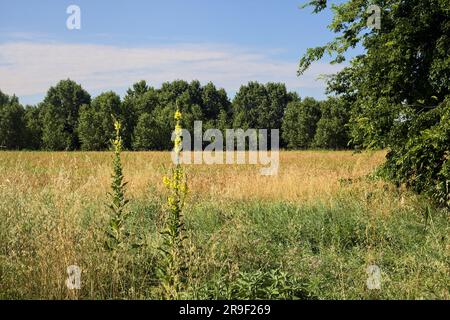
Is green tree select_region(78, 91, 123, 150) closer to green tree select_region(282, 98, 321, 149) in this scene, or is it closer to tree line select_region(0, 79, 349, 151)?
tree line select_region(0, 79, 349, 151)

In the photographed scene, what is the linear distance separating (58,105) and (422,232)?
69345 mm

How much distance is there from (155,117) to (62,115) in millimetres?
14443

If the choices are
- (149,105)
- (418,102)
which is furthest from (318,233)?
(149,105)

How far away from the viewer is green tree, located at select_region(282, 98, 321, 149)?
5984 centimetres

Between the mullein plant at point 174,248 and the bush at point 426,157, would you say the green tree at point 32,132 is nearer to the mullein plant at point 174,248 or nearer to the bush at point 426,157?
the bush at point 426,157

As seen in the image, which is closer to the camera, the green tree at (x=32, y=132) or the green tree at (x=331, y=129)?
the green tree at (x=331, y=129)

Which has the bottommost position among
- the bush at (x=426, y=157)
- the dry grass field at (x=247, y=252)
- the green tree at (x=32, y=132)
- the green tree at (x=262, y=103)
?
the dry grass field at (x=247, y=252)

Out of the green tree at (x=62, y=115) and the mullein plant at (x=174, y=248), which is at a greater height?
the green tree at (x=62, y=115)

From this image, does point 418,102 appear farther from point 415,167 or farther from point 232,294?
point 232,294

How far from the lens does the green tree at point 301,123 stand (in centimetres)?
5984

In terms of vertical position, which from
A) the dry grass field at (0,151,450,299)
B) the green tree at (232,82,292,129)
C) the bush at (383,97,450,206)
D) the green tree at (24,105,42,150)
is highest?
the green tree at (232,82,292,129)

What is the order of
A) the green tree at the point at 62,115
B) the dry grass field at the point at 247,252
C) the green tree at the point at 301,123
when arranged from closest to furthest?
the dry grass field at the point at 247,252, the green tree at the point at 62,115, the green tree at the point at 301,123

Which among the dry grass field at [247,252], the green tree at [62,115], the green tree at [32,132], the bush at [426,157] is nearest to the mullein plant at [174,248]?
the dry grass field at [247,252]

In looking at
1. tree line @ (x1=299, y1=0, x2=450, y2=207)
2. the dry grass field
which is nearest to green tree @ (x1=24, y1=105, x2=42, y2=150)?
the dry grass field
